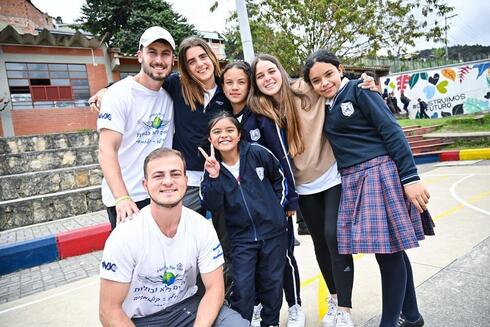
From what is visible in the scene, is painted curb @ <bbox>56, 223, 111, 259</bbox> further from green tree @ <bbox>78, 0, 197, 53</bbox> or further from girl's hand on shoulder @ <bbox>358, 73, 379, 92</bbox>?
green tree @ <bbox>78, 0, 197, 53</bbox>

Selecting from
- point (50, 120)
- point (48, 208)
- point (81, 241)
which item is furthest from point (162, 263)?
point (50, 120)

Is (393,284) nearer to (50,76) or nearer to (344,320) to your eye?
(344,320)

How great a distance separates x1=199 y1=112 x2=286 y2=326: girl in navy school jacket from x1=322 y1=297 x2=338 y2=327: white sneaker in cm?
41

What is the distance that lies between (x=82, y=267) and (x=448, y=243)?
4.49m

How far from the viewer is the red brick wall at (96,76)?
18.0m

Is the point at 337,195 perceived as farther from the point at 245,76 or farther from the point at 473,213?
the point at 473,213

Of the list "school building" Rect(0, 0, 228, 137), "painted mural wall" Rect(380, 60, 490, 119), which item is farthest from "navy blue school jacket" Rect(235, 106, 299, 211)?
"painted mural wall" Rect(380, 60, 490, 119)

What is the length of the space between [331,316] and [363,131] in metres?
1.37

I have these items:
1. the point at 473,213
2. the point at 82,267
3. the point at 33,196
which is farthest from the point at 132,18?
the point at 473,213

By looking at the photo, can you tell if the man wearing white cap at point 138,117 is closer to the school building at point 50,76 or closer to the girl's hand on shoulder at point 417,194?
the girl's hand on shoulder at point 417,194

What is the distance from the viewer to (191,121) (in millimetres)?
2602

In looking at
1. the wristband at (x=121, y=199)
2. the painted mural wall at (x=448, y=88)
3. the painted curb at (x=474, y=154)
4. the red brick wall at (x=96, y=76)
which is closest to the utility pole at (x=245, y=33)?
the wristband at (x=121, y=199)

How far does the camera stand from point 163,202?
6.21ft

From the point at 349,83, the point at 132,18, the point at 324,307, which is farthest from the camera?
the point at 132,18
